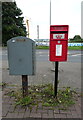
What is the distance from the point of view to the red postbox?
281 cm

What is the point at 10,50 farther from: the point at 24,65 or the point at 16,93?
the point at 16,93

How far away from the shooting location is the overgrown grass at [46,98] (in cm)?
287

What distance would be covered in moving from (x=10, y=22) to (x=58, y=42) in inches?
1087

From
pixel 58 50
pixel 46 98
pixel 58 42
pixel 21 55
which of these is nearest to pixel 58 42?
pixel 58 42

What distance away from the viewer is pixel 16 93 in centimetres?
340

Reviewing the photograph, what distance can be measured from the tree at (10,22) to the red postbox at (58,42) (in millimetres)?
25321

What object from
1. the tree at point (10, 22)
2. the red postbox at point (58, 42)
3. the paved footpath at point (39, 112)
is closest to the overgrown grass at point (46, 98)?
the paved footpath at point (39, 112)

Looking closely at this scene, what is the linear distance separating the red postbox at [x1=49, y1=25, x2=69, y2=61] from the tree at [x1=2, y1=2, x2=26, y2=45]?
25321 millimetres

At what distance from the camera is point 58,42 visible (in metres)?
2.87

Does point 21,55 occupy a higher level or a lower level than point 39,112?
higher

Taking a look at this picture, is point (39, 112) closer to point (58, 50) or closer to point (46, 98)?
point (46, 98)

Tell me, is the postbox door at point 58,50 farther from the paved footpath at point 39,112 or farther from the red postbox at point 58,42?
the paved footpath at point 39,112

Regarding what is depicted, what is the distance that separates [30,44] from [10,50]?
17.0 inches

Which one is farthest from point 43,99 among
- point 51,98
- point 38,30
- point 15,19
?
point 15,19
